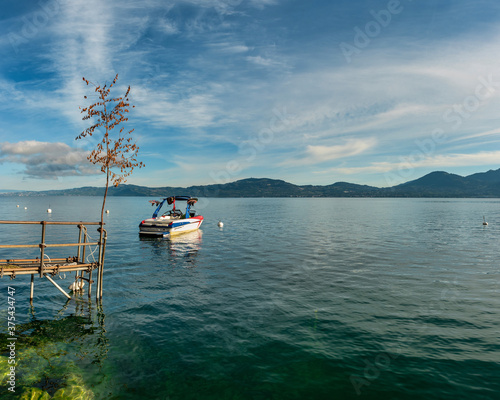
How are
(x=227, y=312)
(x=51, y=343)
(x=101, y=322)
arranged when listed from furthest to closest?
(x=227, y=312) < (x=101, y=322) < (x=51, y=343)

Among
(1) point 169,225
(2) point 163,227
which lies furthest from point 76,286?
(1) point 169,225

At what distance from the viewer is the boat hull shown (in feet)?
138

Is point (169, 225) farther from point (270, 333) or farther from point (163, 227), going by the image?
point (270, 333)

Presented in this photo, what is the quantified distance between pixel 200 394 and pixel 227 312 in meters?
6.27

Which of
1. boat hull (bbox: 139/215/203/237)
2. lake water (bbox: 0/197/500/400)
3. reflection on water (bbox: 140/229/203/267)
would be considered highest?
boat hull (bbox: 139/215/203/237)

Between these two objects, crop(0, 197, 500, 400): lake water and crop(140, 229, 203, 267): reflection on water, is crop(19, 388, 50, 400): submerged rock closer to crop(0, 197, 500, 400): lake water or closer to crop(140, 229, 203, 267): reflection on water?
crop(0, 197, 500, 400): lake water

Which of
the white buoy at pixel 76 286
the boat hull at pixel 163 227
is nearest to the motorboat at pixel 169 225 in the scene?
the boat hull at pixel 163 227

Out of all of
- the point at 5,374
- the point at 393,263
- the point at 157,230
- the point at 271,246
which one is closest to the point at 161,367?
the point at 5,374

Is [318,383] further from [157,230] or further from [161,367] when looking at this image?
[157,230]

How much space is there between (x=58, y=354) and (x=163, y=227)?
32.5 metres

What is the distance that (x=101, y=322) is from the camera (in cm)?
1390

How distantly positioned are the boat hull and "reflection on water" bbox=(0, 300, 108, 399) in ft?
89.1

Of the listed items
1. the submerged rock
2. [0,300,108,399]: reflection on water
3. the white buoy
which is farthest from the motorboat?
the submerged rock

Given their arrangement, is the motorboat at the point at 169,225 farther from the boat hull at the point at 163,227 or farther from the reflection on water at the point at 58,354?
the reflection on water at the point at 58,354
